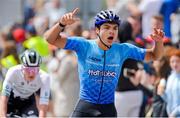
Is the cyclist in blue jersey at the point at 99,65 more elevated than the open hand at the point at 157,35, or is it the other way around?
the open hand at the point at 157,35

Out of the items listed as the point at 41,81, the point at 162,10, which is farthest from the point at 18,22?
the point at 41,81

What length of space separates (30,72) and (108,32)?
1414mm

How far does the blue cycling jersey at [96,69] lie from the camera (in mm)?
9789

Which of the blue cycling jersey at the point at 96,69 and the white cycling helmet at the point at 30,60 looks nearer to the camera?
the blue cycling jersey at the point at 96,69

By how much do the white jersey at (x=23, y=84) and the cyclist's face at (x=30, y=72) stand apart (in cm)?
7

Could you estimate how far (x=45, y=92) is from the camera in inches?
421

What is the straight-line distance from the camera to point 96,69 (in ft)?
32.1

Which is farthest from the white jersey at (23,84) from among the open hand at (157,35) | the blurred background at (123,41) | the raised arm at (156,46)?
the blurred background at (123,41)

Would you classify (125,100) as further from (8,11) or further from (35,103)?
(8,11)

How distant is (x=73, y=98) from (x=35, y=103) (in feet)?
9.23

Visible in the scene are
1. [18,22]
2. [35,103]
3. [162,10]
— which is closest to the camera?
[35,103]

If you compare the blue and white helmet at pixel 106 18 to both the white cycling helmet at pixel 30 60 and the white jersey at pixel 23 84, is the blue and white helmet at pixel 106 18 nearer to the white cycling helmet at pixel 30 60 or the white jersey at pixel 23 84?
the white cycling helmet at pixel 30 60

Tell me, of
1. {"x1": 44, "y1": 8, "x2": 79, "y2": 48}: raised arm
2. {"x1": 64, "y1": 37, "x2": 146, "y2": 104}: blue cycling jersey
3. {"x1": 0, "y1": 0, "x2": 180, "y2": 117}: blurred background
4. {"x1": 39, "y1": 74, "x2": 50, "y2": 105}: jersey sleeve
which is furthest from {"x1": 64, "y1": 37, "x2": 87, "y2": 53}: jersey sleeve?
{"x1": 0, "y1": 0, "x2": 180, "y2": 117}: blurred background

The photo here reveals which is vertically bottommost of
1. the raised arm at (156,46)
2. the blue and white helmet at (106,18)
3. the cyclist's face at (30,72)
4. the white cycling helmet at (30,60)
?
the cyclist's face at (30,72)
